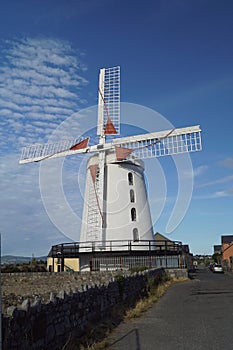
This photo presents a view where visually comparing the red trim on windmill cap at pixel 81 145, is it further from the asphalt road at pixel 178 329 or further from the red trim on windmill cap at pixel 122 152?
the asphalt road at pixel 178 329

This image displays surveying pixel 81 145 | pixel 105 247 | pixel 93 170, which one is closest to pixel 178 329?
pixel 105 247

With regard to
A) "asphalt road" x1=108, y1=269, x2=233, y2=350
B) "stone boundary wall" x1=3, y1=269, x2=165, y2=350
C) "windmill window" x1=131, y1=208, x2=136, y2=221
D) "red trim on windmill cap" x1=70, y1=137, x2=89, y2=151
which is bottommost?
"asphalt road" x1=108, y1=269, x2=233, y2=350

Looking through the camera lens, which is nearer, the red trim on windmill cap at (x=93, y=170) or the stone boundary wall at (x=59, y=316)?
the stone boundary wall at (x=59, y=316)

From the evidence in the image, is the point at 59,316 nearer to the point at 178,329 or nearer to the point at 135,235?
the point at 178,329

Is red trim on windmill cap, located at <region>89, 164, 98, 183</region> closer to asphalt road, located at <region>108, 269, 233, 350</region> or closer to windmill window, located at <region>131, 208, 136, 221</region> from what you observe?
windmill window, located at <region>131, 208, 136, 221</region>

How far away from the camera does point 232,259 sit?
5828 cm

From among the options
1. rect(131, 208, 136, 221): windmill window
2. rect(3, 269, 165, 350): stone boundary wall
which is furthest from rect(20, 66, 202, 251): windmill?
rect(3, 269, 165, 350): stone boundary wall

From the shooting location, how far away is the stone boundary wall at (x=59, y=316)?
209 inches

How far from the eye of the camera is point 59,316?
Answer: 688cm

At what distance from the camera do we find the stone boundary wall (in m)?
5.32

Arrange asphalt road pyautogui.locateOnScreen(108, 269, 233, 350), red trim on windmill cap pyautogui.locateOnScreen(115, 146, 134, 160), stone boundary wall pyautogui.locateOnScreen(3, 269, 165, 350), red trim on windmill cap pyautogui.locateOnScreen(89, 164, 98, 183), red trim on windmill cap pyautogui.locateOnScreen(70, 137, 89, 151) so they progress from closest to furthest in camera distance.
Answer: stone boundary wall pyautogui.locateOnScreen(3, 269, 165, 350)
asphalt road pyautogui.locateOnScreen(108, 269, 233, 350)
red trim on windmill cap pyautogui.locateOnScreen(115, 146, 134, 160)
red trim on windmill cap pyautogui.locateOnScreen(89, 164, 98, 183)
red trim on windmill cap pyautogui.locateOnScreen(70, 137, 89, 151)

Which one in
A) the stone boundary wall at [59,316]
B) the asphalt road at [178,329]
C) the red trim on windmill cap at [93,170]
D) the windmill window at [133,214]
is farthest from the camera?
the red trim on windmill cap at [93,170]

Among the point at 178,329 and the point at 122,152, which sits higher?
the point at 122,152

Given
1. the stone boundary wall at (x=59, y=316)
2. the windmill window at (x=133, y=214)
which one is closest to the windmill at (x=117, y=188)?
the windmill window at (x=133, y=214)
